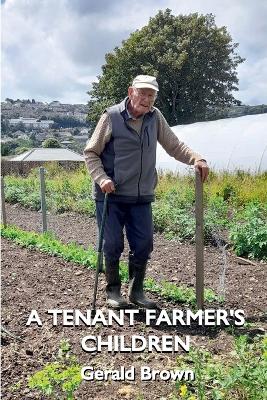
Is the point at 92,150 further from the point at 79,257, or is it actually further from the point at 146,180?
the point at 79,257

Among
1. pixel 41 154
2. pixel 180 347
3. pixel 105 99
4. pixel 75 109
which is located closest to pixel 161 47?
pixel 105 99

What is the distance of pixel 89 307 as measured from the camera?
3574 mm

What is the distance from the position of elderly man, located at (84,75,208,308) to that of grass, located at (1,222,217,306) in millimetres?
325

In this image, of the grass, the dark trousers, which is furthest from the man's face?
the grass

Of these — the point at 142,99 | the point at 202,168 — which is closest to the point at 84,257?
the point at 202,168

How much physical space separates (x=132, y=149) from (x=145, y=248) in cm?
70

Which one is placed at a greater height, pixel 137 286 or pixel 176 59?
pixel 176 59

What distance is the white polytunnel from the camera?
12.5 metres

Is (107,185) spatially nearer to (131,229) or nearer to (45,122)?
(131,229)

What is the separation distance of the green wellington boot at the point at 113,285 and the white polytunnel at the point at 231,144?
898 centimetres

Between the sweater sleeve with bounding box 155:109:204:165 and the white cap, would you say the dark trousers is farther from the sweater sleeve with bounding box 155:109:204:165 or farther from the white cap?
the white cap

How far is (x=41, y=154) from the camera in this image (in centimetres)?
4238

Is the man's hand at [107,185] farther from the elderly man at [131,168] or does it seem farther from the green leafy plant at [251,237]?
the green leafy plant at [251,237]

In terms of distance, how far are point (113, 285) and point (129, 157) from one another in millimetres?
962
